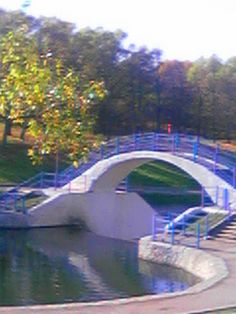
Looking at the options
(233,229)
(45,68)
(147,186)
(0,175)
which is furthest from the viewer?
(147,186)

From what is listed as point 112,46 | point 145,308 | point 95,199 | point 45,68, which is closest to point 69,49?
point 112,46

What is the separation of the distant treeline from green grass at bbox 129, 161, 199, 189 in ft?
15.5

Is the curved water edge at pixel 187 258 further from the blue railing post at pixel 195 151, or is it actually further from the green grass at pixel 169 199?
the green grass at pixel 169 199

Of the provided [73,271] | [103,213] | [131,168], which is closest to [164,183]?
[103,213]

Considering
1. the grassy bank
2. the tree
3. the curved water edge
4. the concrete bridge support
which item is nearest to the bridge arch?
the concrete bridge support

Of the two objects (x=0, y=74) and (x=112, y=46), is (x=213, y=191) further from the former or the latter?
(x=112, y=46)

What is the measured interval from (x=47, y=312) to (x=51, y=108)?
15.2ft

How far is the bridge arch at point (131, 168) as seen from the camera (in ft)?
96.0

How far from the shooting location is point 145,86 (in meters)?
63.9

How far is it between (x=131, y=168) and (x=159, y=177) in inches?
804

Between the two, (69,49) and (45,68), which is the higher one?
(69,49)

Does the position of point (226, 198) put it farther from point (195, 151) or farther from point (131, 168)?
point (131, 168)

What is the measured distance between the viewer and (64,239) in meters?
32.8

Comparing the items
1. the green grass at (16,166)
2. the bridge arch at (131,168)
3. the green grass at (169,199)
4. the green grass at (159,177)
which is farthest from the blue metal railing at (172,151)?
the green grass at (159,177)
